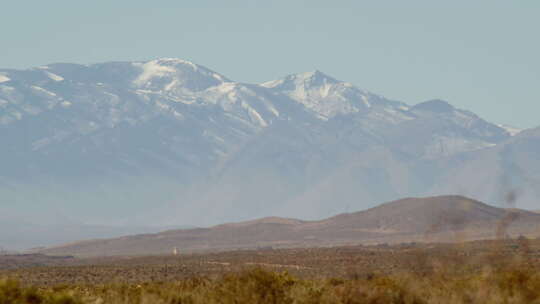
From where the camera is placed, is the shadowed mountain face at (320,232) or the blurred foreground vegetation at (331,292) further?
the shadowed mountain face at (320,232)

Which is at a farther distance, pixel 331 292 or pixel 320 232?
pixel 320 232

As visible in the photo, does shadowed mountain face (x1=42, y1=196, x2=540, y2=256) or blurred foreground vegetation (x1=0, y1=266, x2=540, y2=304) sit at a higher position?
shadowed mountain face (x1=42, y1=196, x2=540, y2=256)

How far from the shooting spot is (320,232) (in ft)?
595

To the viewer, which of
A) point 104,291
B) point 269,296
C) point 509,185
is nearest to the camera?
point 509,185

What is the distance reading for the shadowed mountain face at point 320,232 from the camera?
157 m

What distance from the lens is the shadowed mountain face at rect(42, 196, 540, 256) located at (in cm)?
15700

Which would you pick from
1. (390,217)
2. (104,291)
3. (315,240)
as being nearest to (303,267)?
(104,291)

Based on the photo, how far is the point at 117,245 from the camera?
6855 inches

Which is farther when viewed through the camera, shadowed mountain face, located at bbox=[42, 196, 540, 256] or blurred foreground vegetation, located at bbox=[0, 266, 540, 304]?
shadowed mountain face, located at bbox=[42, 196, 540, 256]

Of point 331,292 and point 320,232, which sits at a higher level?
point 320,232

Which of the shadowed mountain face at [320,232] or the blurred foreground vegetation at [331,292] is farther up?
the shadowed mountain face at [320,232]

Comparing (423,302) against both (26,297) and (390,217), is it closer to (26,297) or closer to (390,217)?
(26,297)

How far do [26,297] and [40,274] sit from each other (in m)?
34.4

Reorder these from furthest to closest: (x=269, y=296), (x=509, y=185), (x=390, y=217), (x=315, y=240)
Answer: (x=390, y=217) < (x=315, y=240) < (x=269, y=296) < (x=509, y=185)
